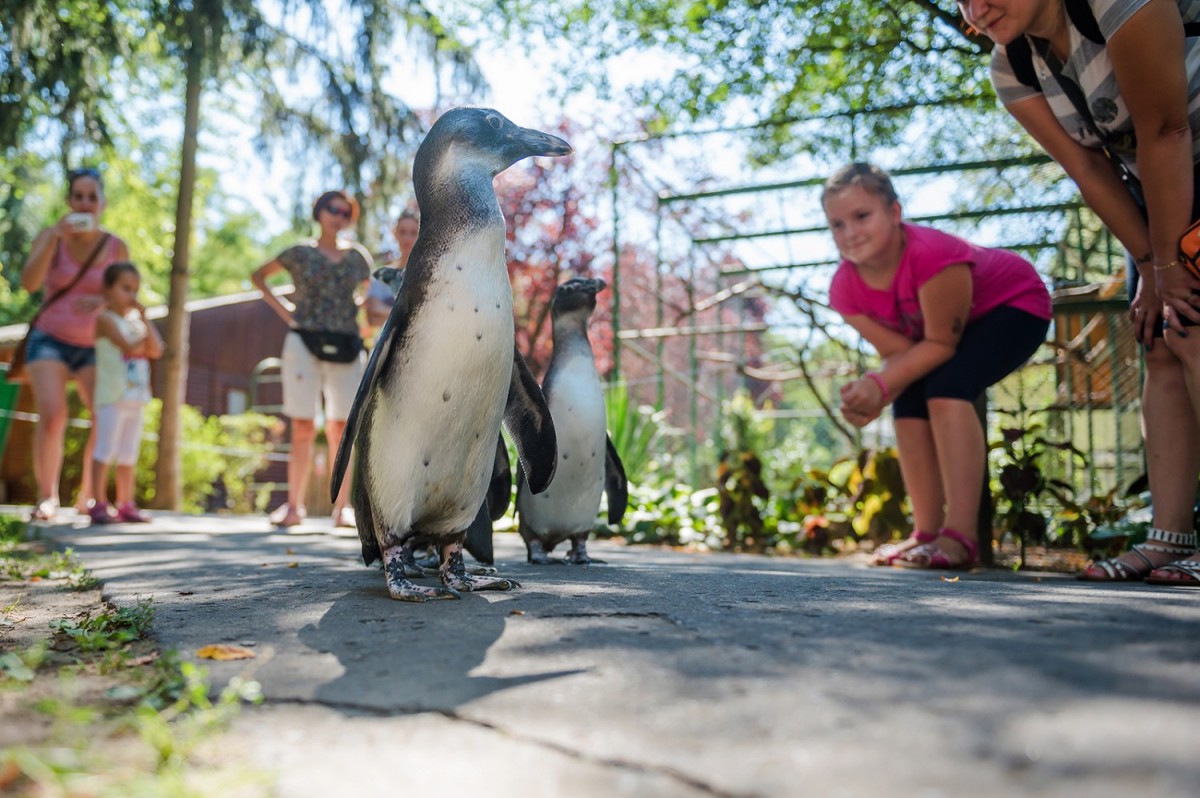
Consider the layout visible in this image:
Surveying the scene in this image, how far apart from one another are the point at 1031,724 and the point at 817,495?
4824 millimetres

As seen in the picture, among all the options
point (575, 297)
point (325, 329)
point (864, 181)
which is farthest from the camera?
point (325, 329)

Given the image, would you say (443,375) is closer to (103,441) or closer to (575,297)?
(575,297)

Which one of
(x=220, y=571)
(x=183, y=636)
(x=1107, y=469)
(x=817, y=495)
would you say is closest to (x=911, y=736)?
(x=183, y=636)

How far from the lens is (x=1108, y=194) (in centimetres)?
296

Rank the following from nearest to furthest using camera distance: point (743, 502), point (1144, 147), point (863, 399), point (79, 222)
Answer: point (1144, 147)
point (863, 399)
point (743, 502)
point (79, 222)

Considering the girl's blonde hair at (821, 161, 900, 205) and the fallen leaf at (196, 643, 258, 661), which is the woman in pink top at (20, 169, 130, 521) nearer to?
the girl's blonde hair at (821, 161, 900, 205)

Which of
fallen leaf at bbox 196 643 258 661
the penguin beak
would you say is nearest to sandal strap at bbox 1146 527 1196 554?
the penguin beak

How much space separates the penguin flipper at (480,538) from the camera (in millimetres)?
2855

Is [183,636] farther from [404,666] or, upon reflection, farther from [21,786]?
[21,786]

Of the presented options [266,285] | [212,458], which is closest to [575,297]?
[266,285]

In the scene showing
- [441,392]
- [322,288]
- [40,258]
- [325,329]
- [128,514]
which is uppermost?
[40,258]

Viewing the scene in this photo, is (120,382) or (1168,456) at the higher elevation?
(120,382)

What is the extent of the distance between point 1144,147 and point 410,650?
7.70 feet

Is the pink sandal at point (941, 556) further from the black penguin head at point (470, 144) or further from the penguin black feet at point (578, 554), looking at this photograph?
the black penguin head at point (470, 144)
